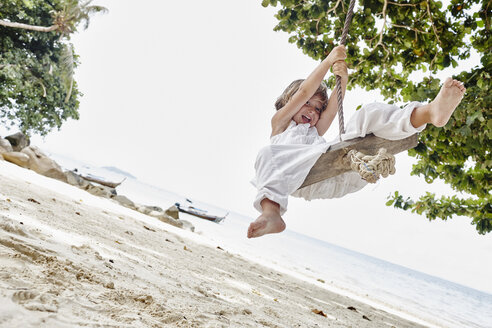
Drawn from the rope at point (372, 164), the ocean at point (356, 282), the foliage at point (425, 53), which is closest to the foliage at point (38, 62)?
the ocean at point (356, 282)

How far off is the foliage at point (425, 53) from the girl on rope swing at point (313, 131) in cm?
200

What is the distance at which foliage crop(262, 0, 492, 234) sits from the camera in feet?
13.7

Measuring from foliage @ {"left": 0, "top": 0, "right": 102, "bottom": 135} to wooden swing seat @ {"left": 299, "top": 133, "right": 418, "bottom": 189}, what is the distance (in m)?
14.5

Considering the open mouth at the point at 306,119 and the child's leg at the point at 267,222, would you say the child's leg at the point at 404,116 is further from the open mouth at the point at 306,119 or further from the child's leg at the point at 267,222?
the child's leg at the point at 267,222

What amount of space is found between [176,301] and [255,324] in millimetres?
594

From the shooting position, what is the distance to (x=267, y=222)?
7.31 feet

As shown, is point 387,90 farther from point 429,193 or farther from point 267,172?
point 267,172

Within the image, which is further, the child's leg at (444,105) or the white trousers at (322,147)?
the white trousers at (322,147)

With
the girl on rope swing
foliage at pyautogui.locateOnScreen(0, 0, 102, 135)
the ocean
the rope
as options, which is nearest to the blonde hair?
the girl on rope swing

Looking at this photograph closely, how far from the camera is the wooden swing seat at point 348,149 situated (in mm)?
2240

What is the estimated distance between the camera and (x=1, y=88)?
516 inches

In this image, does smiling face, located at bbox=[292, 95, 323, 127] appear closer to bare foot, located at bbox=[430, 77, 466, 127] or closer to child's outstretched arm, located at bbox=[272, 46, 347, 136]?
child's outstretched arm, located at bbox=[272, 46, 347, 136]

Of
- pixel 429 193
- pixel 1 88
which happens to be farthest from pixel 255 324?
pixel 1 88

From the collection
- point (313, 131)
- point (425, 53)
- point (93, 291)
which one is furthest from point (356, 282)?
point (93, 291)
